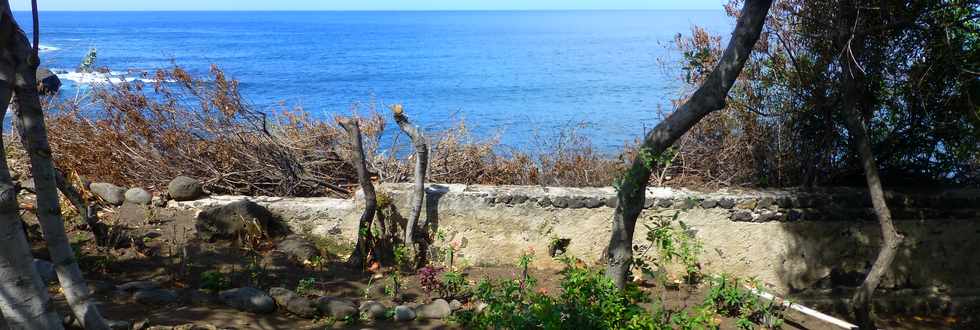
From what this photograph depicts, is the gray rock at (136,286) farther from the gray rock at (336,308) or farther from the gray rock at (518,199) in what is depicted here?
the gray rock at (518,199)

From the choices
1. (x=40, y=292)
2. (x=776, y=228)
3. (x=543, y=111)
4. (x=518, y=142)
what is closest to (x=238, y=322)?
(x=40, y=292)

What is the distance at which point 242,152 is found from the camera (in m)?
9.43

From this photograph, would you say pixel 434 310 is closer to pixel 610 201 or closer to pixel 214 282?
pixel 214 282

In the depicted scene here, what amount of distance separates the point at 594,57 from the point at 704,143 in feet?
120

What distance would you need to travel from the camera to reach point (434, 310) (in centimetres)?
635

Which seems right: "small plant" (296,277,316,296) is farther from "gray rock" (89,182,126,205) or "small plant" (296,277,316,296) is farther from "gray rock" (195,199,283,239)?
"gray rock" (89,182,126,205)

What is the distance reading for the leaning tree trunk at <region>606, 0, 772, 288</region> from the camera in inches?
234

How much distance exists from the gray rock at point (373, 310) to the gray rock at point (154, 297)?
57.1 inches

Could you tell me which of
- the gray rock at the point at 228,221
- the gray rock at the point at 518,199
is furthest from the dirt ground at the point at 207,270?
the gray rock at the point at 518,199

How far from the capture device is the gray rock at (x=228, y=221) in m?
7.90

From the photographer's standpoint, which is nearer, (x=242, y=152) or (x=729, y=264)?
(x=729, y=264)

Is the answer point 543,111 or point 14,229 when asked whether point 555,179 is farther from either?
point 543,111

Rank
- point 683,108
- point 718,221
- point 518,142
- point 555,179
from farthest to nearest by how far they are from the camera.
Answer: point 518,142 < point 555,179 < point 718,221 < point 683,108

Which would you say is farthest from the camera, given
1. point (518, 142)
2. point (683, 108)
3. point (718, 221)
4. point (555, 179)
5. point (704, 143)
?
point (518, 142)
